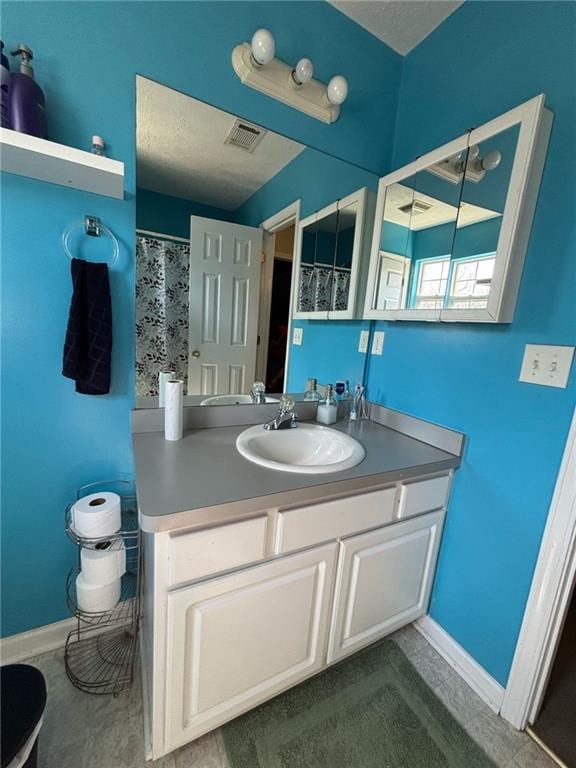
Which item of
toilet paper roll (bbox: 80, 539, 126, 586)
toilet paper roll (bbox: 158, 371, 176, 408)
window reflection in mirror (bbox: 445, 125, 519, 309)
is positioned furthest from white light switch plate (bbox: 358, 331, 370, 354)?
toilet paper roll (bbox: 80, 539, 126, 586)

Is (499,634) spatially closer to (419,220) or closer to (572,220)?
(572,220)

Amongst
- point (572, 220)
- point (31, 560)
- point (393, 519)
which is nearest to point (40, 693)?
point (31, 560)

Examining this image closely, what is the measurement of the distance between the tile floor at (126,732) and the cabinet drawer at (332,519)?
697 mm

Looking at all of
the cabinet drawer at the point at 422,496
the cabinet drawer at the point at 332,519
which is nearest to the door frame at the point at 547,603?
the cabinet drawer at the point at 422,496

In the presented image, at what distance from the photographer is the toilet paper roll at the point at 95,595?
1.12m

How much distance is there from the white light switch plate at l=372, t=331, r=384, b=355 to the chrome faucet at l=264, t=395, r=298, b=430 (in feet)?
1.84

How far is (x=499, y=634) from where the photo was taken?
1.18 m

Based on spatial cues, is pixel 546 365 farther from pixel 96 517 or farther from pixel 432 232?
pixel 96 517

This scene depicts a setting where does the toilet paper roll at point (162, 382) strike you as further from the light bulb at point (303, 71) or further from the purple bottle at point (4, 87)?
the light bulb at point (303, 71)

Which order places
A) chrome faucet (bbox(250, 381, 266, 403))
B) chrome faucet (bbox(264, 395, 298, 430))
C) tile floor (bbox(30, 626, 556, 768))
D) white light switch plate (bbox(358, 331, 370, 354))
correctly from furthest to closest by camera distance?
1. white light switch plate (bbox(358, 331, 370, 354))
2. chrome faucet (bbox(250, 381, 266, 403))
3. chrome faucet (bbox(264, 395, 298, 430))
4. tile floor (bbox(30, 626, 556, 768))

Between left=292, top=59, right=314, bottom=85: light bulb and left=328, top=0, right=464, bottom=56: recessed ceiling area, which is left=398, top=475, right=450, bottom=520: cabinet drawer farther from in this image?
left=328, top=0, right=464, bottom=56: recessed ceiling area

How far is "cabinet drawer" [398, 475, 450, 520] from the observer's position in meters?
1.18

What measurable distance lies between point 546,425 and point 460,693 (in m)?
1.07

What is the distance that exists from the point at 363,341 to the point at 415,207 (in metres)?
0.63
